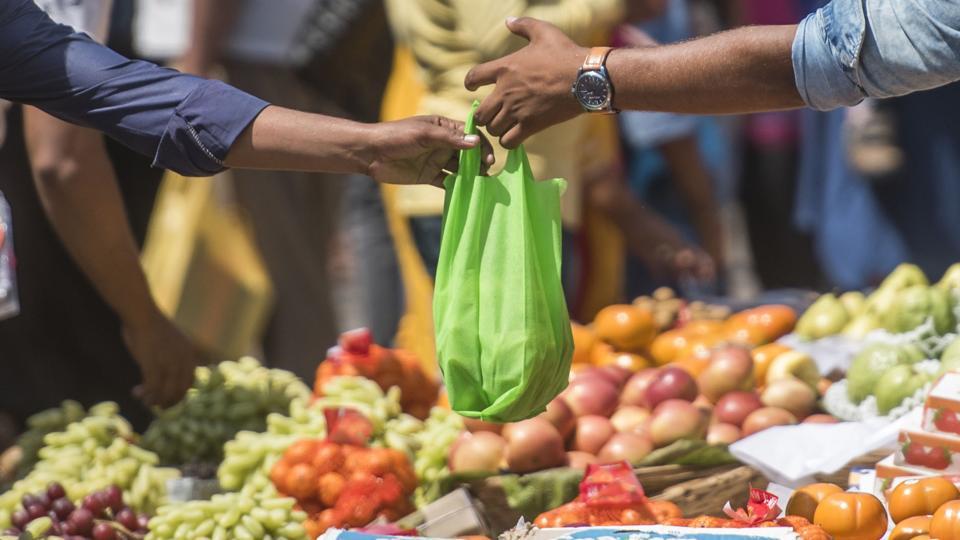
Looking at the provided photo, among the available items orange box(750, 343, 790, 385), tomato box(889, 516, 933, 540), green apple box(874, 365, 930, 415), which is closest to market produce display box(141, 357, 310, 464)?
orange box(750, 343, 790, 385)

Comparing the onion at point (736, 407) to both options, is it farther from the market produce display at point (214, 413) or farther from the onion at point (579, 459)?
the market produce display at point (214, 413)

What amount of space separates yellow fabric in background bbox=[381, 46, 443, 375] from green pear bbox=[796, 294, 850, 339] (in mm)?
1224

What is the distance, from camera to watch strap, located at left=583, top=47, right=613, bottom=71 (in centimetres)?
281

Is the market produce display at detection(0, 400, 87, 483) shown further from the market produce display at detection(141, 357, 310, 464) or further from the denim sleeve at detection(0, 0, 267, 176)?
the denim sleeve at detection(0, 0, 267, 176)

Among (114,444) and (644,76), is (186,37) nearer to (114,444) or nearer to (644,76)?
(114,444)

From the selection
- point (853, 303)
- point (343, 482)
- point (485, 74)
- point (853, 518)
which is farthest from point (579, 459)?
point (853, 303)

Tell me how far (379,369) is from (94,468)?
2.59 feet

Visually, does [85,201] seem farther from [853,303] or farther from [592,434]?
[853,303]

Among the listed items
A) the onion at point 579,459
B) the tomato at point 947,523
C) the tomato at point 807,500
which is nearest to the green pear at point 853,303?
the onion at point 579,459

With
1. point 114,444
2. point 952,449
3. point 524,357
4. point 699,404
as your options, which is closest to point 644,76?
point 524,357

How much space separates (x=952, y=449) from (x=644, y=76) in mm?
979

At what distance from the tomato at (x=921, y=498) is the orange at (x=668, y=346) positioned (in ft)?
4.96

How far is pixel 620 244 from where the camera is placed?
5488mm

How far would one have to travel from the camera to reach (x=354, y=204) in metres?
5.97
